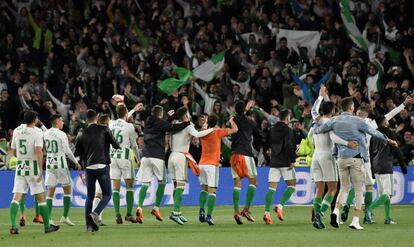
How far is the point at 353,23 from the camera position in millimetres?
34406

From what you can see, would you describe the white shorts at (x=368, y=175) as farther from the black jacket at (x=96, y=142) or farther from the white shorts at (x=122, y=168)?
the black jacket at (x=96, y=142)

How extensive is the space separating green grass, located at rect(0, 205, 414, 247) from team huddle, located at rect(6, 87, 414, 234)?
34 centimetres

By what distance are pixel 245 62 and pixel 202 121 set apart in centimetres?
1025

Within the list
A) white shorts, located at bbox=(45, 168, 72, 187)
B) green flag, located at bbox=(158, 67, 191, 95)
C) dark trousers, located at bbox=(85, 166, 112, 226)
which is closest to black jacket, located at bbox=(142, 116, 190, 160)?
white shorts, located at bbox=(45, 168, 72, 187)

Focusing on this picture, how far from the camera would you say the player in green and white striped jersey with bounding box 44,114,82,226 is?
22688 millimetres

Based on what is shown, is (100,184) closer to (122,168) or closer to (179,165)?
(122,168)

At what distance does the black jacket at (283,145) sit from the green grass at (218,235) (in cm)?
124

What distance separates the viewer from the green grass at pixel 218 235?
18.7m

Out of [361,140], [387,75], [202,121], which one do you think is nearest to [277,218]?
[202,121]

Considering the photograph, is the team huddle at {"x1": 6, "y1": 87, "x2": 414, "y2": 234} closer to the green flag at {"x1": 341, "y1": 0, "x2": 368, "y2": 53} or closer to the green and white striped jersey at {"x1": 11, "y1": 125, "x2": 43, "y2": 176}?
the green and white striped jersey at {"x1": 11, "y1": 125, "x2": 43, "y2": 176}

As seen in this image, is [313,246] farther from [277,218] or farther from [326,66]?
[326,66]

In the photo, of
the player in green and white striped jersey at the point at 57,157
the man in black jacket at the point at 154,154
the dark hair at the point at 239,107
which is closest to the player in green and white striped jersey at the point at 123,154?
the man in black jacket at the point at 154,154

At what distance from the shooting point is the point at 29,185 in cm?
2086

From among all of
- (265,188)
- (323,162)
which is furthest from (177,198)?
(265,188)
